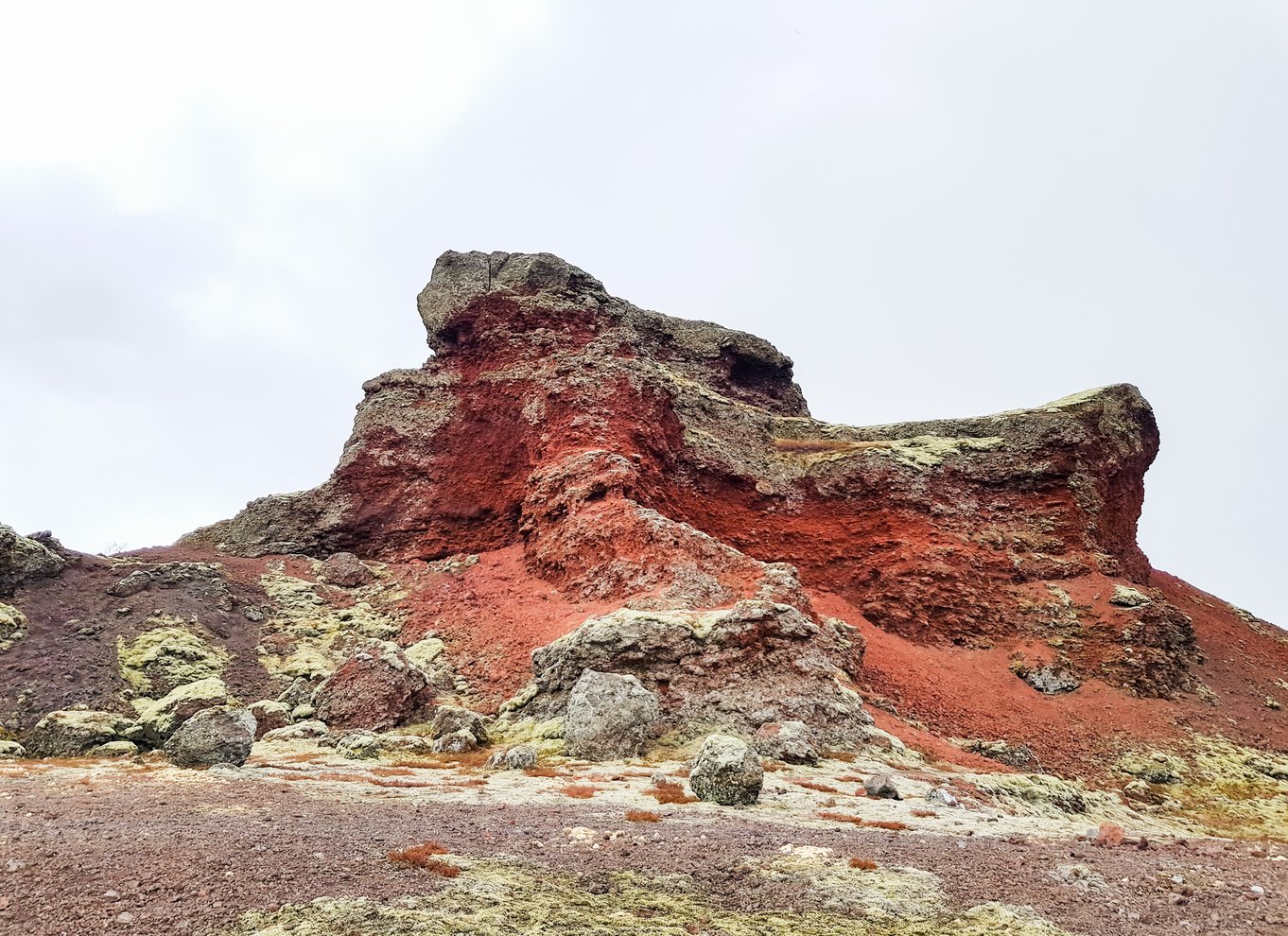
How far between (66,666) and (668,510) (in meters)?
24.3

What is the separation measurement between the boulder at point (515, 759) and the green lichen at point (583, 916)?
10.3 meters

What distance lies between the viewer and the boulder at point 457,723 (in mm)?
21625

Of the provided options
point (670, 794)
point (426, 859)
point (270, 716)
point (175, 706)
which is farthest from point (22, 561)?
Result: point (426, 859)

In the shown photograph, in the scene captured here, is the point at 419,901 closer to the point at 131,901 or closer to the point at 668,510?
the point at 131,901

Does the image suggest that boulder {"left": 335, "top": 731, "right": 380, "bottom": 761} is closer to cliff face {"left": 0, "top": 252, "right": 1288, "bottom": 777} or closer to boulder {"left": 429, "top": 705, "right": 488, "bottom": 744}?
boulder {"left": 429, "top": 705, "right": 488, "bottom": 744}

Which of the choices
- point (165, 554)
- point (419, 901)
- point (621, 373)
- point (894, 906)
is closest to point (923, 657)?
point (621, 373)

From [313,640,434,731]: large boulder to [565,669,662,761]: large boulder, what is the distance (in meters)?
6.37

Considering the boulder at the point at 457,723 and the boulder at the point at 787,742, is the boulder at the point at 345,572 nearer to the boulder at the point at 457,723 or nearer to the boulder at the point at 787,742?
the boulder at the point at 457,723

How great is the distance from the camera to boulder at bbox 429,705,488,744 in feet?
70.9

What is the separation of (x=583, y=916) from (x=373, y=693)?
19.0 metres

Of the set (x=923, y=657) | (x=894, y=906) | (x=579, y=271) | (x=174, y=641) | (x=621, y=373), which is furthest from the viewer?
(x=579, y=271)

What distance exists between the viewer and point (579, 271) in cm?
4778

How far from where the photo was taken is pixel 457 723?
21750 mm

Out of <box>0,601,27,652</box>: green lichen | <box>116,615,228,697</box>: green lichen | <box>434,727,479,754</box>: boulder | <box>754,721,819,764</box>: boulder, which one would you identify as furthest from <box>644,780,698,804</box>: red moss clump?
<box>0,601,27,652</box>: green lichen
